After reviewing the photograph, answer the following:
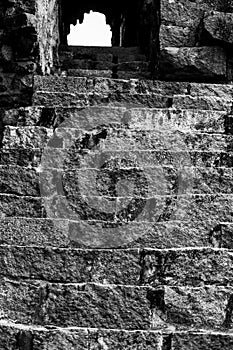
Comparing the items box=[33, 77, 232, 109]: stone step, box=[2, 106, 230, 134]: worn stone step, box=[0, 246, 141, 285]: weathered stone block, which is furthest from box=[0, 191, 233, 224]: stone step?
box=[33, 77, 232, 109]: stone step

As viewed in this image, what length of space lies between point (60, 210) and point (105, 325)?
1.03 m

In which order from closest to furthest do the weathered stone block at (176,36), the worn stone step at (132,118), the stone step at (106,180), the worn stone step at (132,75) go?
the stone step at (106,180) < the worn stone step at (132,118) < the weathered stone block at (176,36) < the worn stone step at (132,75)

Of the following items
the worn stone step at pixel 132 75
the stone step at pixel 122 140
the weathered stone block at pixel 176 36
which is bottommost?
the stone step at pixel 122 140

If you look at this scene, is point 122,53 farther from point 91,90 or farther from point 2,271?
point 2,271

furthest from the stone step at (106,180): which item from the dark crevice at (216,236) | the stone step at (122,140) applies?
the dark crevice at (216,236)

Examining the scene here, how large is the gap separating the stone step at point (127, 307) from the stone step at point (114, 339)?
0.37 feet

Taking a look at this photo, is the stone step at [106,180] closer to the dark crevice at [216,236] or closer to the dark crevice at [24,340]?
the dark crevice at [216,236]

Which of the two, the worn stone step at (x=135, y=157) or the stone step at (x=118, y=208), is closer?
the stone step at (x=118, y=208)

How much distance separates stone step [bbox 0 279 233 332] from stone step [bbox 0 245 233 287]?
0.12m

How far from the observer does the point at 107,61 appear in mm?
8773

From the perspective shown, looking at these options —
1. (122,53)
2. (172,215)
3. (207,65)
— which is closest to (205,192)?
(172,215)

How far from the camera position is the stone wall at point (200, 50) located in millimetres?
7266

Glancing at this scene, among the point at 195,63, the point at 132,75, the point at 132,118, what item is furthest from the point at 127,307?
the point at 132,75

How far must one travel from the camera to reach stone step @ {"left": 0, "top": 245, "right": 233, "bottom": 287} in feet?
11.7
